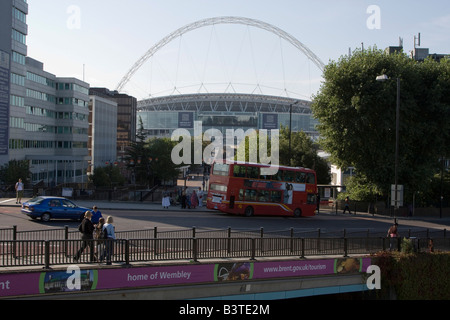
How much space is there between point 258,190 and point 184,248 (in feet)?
61.7

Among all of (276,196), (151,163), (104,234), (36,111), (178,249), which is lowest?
(178,249)

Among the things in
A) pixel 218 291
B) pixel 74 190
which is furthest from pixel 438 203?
pixel 218 291

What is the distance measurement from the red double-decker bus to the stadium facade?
125 m

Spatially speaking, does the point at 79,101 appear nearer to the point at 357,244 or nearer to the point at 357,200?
the point at 357,200

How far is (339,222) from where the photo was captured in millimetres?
35562

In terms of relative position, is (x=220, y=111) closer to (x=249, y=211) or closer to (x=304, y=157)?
(x=304, y=157)

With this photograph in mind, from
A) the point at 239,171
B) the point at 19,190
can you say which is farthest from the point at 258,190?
the point at 19,190

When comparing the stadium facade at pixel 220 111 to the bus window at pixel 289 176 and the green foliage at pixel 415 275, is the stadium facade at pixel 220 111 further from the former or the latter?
the green foliage at pixel 415 275

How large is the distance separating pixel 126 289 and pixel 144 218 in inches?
628

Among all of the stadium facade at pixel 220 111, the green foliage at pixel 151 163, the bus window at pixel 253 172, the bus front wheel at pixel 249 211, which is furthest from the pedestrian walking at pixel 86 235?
the stadium facade at pixel 220 111

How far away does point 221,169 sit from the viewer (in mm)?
34688

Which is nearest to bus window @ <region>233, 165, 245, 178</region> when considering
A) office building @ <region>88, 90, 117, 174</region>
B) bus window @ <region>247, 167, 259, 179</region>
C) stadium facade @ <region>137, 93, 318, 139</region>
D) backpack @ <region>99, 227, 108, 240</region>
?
bus window @ <region>247, 167, 259, 179</region>

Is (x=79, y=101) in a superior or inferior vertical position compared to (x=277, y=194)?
superior

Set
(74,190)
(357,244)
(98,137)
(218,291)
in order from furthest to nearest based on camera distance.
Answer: (98,137)
(74,190)
(357,244)
(218,291)
